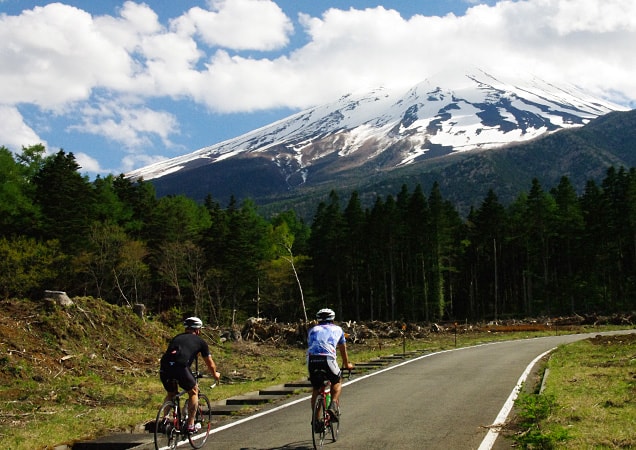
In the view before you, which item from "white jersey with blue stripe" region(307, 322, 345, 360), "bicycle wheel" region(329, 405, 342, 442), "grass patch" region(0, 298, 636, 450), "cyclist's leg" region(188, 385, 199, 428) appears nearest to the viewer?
"cyclist's leg" region(188, 385, 199, 428)

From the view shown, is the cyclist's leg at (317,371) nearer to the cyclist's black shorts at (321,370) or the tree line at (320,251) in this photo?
the cyclist's black shorts at (321,370)

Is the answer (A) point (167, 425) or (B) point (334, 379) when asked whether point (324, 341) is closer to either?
(B) point (334, 379)

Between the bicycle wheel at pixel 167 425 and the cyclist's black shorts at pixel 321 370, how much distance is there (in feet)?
6.30

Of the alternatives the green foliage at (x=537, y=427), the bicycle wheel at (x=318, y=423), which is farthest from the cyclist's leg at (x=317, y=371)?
the green foliage at (x=537, y=427)

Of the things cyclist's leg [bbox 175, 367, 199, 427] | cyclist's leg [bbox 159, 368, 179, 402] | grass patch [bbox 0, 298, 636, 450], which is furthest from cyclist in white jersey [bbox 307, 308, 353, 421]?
grass patch [bbox 0, 298, 636, 450]

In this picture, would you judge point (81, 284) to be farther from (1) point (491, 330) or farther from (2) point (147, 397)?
(2) point (147, 397)

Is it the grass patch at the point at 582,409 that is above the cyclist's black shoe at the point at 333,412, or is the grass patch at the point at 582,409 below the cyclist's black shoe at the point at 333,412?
below

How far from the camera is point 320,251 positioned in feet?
214

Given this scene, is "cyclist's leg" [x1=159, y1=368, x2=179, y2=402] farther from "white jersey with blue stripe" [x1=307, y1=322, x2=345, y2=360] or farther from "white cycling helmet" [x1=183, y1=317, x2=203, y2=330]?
"white jersey with blue stripe" [x1=307, y1=322, x2=345, y2=360]

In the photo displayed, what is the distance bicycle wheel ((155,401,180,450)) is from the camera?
25.3ft

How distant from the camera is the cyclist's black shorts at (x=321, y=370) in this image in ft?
27.4

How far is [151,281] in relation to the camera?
172 feet

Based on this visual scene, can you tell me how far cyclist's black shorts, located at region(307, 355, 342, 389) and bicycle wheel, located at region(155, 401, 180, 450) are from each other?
192 cm

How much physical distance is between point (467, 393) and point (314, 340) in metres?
6.07
